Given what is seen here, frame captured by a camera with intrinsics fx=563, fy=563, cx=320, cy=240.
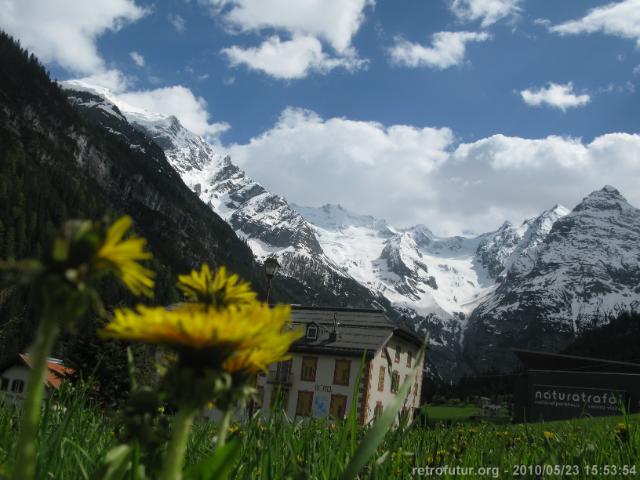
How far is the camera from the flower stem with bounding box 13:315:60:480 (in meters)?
0.66

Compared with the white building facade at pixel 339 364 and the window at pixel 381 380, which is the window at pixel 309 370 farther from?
the window at pixel 381 380

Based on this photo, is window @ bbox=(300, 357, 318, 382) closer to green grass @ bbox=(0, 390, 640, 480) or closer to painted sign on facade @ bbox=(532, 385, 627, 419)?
painted sign on facade @ bbox=(532, 385, 627, 419)

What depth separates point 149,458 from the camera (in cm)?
109

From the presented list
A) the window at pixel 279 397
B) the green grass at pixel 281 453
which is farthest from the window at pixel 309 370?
the window at pixel 279 397

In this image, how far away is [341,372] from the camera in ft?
159

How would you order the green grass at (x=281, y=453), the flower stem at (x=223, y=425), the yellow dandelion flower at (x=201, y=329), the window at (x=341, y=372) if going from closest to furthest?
the yellow dandelion flower at (x=201, y=329)
the flower stem at (x=223, y=425)
the green grass at (x=281, y=453)
the window at (x=341, y=372)

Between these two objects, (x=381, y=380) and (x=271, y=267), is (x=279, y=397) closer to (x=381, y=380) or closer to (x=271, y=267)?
(x=271, y=267)

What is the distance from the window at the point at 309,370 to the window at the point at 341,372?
186 centimetres

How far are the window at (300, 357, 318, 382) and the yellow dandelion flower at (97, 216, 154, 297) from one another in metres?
49.5

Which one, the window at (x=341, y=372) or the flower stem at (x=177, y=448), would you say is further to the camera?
the window at (x=341, y=372)

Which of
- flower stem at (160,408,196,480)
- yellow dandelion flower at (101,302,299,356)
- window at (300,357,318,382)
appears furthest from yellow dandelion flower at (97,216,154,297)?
window at (300,357,318,382)

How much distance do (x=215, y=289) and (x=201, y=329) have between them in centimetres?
31

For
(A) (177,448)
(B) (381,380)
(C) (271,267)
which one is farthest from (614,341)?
(A) (177,448)

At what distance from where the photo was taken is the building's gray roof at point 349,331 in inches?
1922
